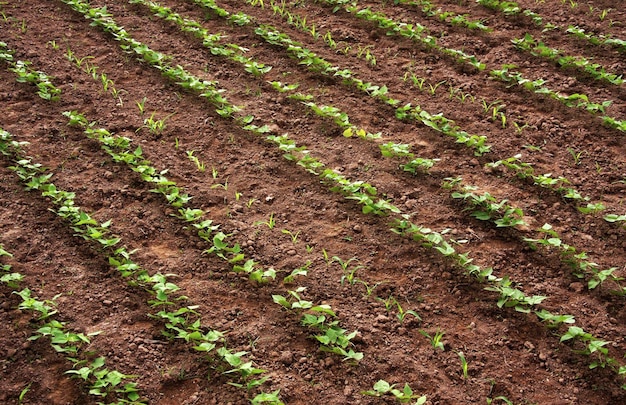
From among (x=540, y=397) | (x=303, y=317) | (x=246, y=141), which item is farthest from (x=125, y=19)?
(x=540, y=397)

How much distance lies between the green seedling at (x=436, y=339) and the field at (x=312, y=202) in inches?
1.1

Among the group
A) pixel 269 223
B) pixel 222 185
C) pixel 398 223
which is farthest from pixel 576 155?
pixel 222 185

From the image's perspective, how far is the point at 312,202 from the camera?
4656 mm

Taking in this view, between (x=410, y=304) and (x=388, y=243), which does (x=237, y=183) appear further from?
(x=410, y=304)

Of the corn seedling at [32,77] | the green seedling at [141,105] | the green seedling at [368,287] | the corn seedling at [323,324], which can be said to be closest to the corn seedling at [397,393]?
the corn seedling at [323,324]

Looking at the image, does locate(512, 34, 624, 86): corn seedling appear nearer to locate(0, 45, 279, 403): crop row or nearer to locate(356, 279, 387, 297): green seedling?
locate(356, 279, 387, 297): green seedling

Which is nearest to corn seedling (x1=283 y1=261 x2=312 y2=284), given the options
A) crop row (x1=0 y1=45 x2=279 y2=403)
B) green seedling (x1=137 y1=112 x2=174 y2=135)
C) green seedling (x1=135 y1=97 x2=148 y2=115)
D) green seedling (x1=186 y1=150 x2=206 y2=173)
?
crop row (x1=0 y1=45 x2=279 y2=403)

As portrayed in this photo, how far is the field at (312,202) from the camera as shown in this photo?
368 cm

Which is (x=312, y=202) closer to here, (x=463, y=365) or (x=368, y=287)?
(x=368, y=287)

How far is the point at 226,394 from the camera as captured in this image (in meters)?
3.54

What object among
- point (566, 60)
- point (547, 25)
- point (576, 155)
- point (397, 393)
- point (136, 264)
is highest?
point (547, 25)

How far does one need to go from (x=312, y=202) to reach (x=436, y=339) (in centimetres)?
132

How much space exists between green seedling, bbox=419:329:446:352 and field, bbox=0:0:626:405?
0.03 metres

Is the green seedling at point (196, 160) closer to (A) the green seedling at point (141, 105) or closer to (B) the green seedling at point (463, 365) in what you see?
(A) the green seedling at point (141, 105)
